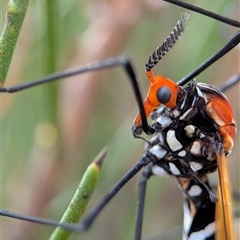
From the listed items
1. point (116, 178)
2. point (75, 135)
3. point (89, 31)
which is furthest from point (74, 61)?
point (116, 178)

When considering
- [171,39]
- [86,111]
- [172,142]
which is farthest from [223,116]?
[86,111]

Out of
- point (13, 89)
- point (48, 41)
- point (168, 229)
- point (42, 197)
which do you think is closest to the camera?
point (13, 89)

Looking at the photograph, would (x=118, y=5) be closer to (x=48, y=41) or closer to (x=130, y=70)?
(x=48, y=41)

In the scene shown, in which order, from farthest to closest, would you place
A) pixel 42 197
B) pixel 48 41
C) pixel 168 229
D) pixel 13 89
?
pixel 168 229
pixel 42 197
pixel 48 41
pixel 13 89

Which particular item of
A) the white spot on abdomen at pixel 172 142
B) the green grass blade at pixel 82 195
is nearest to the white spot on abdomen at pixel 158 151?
the white spot on abdomen at pixel 172 142

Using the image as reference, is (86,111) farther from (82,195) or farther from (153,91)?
(82,195)

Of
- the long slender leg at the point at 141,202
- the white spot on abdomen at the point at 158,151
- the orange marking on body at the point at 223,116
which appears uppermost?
the orange marking on body at the point at 223,116

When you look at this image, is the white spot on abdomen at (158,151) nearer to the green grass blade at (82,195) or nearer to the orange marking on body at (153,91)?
the orange marking on body at (153,91)
